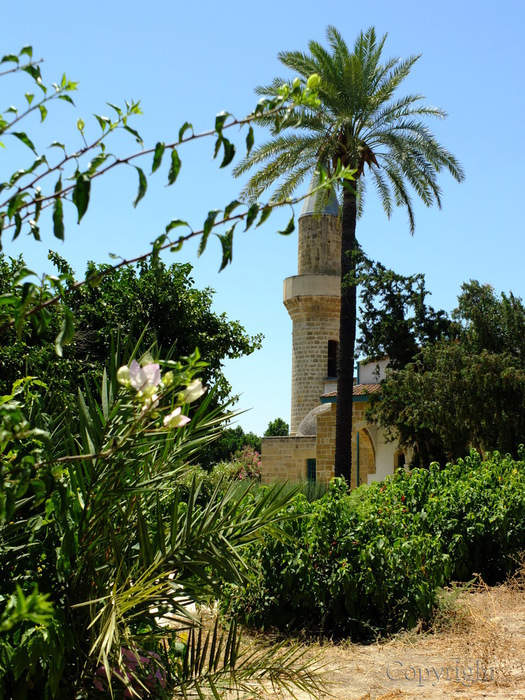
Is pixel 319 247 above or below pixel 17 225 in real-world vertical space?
above

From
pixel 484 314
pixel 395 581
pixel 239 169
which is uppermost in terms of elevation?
pixel 239 169

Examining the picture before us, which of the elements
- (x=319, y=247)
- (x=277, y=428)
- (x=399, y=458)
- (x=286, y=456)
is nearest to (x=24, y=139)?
(x=399, y=458)

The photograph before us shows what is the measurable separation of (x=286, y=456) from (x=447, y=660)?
852 inches

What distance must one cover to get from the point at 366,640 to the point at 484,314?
48.2 feet

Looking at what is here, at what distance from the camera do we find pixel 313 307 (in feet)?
97.0

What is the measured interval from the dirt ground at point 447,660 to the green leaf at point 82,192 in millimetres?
2614

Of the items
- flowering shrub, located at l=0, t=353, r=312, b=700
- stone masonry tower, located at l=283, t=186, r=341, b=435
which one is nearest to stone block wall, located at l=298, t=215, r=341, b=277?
stone masonry tower, located at l=283, t=186, r=341, b=435

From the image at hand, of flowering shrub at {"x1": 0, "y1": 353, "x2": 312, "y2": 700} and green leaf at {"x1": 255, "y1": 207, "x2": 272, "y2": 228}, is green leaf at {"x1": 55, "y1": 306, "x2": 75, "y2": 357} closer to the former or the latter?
green leaf at {"x1": 255, "y1": 207, "x2": 272, "y2": 228}

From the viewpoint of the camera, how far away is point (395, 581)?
19.4 feet

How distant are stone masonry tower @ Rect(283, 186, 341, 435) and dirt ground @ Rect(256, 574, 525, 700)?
23010mm

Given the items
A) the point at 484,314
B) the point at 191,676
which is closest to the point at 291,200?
the point at 191,676

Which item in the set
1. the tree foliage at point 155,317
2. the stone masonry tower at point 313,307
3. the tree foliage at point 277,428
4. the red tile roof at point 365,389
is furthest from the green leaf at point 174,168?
the tree foliage at point 277,428

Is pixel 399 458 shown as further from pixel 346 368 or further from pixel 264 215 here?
pixel 264 215

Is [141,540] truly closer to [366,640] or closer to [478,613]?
[366,640]
